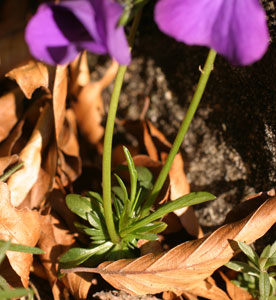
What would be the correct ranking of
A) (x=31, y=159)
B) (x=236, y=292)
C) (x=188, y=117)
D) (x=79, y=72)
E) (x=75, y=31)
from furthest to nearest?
(x=79, y=72) < (x=31, y=159) < (x=236, y=292) < (x=188, y=117) < (x=75, y=31)

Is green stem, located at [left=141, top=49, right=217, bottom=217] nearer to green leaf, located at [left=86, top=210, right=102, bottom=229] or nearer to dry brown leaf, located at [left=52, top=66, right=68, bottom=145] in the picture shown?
green leaf, located at [left=86, top=210, right=102, bottom=229]

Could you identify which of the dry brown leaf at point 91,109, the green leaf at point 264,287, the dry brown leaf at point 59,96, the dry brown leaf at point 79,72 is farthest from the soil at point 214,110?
the dry brown leaf at point 59,96

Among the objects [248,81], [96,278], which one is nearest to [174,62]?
[248,81]

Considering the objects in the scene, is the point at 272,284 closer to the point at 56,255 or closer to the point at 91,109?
the point at 56,255

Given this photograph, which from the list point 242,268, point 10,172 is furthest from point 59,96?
point 242,268

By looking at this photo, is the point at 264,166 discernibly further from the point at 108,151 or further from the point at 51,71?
the point at 51,71

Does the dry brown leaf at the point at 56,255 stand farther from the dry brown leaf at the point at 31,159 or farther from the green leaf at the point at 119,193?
the green leaf at the point at 119,193

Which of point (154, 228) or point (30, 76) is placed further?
point (30, 76)
